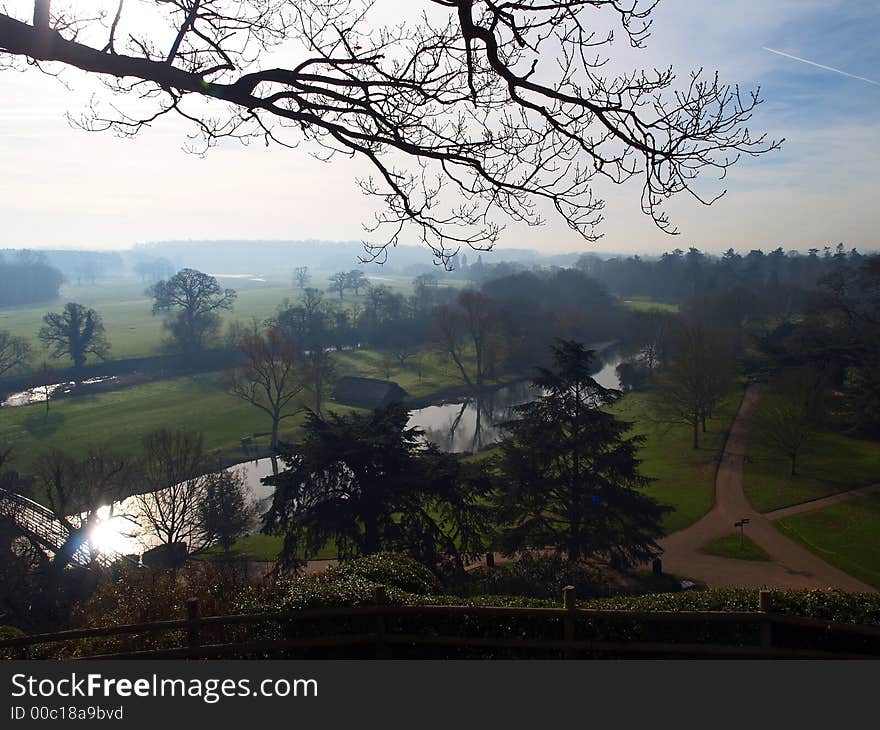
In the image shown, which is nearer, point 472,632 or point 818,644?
point 818,644

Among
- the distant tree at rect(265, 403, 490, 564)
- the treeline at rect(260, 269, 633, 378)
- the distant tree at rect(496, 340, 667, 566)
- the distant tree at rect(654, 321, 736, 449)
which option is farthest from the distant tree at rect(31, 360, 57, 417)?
the distant tree at rect(654, 321, 736, 449)

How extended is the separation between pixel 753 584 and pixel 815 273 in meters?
118

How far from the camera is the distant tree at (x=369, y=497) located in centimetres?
1748

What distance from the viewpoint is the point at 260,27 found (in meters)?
5.86

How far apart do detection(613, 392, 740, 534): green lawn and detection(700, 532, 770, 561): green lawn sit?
74.5 inches

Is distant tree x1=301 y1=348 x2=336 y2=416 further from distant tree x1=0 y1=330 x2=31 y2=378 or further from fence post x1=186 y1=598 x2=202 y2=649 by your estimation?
fence post x1=186 y1=598 x2=202 y2=649

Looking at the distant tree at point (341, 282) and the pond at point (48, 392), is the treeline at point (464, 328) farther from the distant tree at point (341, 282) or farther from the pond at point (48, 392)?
the distant tree at point (341, 282)

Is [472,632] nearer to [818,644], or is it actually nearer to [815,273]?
[818,644]

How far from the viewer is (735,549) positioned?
23297 mm

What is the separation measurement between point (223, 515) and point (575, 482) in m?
13.1

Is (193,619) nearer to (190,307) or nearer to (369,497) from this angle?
(369,497)

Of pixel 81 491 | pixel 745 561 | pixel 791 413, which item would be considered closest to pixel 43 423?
pixel 81 491
